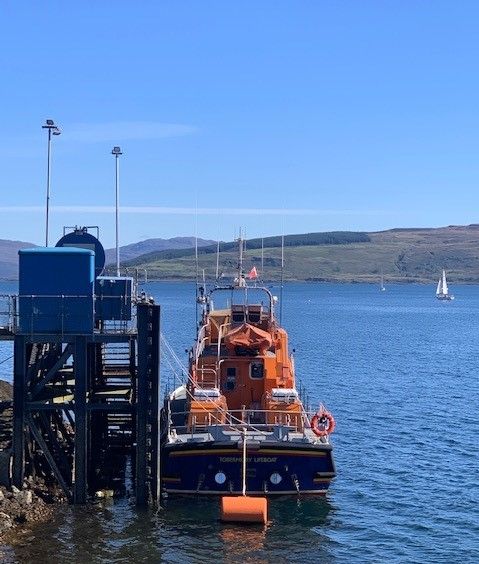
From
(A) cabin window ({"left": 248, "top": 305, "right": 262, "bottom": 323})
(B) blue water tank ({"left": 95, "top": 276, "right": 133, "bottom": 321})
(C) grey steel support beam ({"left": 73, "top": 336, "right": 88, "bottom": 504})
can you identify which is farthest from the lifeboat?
(B) blue water tank ({"left": 95, "top": 276, "right": 133, "bottom": 321})

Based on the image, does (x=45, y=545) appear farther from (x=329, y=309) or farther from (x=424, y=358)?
(x=329, y=309)

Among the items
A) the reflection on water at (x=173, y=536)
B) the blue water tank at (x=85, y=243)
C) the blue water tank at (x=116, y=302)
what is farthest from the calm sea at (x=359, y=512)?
the blue water tank at (x=85, y=243)

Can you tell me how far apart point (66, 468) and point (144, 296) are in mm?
6242

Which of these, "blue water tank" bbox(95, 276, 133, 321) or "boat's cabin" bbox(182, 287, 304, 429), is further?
"boat's cabin" bbox(182, 287, 304, 429)

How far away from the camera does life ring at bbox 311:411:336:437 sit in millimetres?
30828

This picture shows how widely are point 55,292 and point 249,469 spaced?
8496 mm

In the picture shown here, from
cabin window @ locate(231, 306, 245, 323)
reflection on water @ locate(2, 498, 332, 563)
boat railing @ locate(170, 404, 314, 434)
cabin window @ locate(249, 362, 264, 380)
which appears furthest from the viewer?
cabin window @ locate(231, 306, 245, 323)

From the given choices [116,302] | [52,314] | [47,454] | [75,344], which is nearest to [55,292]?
[52,314]

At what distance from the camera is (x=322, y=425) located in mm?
31125

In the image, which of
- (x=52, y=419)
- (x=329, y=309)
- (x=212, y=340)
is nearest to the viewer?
(x=52, y=419)

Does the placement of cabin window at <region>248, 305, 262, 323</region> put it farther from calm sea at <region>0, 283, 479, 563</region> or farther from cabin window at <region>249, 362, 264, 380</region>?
calm sea at <region>0, 283, 479, 563</region>

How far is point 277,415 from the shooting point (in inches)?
1267

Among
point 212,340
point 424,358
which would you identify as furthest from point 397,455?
point 424,358

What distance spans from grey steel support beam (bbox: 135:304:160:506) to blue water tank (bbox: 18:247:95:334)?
1.74 metres
